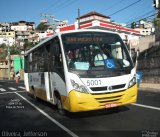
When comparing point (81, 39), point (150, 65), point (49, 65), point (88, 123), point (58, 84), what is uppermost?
point (81, 39)

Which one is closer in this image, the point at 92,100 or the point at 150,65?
the point at 92,100

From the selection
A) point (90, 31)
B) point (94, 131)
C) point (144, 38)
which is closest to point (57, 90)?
point (90, 31)

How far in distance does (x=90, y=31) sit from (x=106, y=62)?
1375mm

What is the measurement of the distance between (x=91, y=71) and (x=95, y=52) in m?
0.82

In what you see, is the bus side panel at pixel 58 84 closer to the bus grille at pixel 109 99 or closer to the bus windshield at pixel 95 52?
the bus windshield at pixel 95 52

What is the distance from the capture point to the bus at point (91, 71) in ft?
30.8

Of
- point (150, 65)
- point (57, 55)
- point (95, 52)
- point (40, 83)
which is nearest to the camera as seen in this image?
point (95, 52)

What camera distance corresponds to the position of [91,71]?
31.4 feet

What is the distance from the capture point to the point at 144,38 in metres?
41.7

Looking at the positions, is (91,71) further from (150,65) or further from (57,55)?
(150,65)

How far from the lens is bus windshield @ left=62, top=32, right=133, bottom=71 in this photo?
32.1 feet

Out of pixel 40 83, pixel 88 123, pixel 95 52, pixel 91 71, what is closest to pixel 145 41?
pixel 40 83

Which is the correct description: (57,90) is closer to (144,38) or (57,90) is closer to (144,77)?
(144,77)

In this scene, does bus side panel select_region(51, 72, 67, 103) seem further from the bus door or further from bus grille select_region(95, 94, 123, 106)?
bus grille select_region(95, 94, 123, 106)
